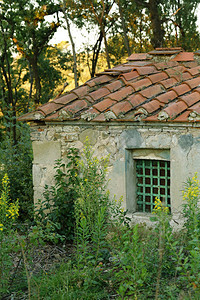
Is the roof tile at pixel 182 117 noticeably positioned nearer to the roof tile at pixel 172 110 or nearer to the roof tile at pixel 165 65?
the roof tile at pixel 172 110

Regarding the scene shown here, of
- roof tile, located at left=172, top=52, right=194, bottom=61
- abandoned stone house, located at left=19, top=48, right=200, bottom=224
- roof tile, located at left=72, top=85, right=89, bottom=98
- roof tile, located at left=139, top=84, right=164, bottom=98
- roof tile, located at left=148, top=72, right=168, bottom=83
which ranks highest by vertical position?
roof tile, located at left=172, top=52, right=194, bottom=61

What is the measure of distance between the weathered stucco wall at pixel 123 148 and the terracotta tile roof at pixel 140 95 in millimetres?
219

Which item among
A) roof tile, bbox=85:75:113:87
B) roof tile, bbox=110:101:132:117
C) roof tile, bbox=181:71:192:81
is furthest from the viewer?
roof tile, bbox=85:75:113:87

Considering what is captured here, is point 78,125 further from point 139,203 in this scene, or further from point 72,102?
→ point 139,203

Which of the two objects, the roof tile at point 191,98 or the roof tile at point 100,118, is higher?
the roof tile at point 191,98

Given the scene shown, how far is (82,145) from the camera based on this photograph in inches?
243

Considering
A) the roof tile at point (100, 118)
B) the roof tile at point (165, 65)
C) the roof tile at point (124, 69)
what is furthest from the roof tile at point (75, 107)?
the roof tile at point (165, 65)

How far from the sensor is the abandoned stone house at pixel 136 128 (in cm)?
532

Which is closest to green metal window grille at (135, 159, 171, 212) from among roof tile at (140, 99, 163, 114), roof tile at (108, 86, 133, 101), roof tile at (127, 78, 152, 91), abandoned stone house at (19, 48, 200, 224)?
abandoned stone house at (19, 48, 200, 224)

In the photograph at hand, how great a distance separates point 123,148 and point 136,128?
1.25 feet

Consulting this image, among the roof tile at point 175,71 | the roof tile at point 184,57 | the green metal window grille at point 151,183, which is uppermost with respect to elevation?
the roof tile at point 184,57

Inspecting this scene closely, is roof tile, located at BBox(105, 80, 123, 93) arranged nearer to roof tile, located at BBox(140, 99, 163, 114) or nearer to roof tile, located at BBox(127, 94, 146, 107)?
roof tile, located at BBox(127, 94, 146, 107)

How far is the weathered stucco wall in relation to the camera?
17.4ft

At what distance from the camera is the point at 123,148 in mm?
5766
